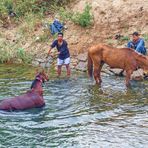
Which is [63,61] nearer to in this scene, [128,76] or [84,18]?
[128,76]

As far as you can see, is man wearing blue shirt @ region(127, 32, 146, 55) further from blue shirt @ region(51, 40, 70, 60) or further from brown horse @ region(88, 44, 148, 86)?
blue shirt @ region(51, 40, 70, 60)

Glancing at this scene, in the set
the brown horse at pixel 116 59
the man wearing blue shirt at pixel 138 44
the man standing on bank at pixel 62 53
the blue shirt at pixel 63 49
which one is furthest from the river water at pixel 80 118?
the man wearing blue shirt at pixel 138 44

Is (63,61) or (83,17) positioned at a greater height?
(83,17)

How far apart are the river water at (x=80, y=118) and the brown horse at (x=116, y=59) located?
0.58 meters

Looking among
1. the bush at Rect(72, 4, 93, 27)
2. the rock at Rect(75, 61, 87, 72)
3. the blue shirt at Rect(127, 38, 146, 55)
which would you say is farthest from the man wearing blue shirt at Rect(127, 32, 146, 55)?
the bush at Rect(72, 4, 93, 27)

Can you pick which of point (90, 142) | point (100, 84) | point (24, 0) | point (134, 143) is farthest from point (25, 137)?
point (24, 0)

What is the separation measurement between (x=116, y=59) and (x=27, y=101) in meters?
4.98

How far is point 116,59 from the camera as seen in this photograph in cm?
1734

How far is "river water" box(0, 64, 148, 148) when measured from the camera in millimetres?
11242

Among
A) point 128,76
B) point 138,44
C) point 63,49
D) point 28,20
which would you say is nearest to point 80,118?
point 128,76

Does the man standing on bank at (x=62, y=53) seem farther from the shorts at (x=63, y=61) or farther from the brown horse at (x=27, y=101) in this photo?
the brown horse at (x=27, y=101)

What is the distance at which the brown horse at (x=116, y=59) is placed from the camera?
56.0ft

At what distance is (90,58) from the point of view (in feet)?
58.8

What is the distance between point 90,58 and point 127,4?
5.95m
